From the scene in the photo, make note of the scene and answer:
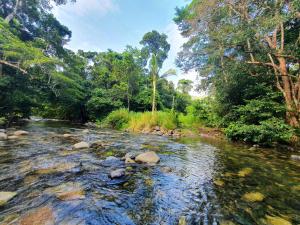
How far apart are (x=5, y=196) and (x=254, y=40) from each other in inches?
380

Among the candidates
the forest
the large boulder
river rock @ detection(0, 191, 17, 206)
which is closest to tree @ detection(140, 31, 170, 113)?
the forest

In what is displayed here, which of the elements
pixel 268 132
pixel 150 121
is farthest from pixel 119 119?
pixel 268 132

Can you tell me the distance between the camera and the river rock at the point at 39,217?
183 centimetres

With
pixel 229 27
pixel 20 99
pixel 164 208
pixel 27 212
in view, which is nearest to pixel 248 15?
pixel 229 27

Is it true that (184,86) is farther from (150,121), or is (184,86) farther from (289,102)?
(289,102)

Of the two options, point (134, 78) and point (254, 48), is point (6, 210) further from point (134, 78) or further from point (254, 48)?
point (134, 78)

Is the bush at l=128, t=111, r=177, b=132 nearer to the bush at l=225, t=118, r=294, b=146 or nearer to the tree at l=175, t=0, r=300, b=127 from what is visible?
the tree at l=175, t=0, r=300, b=127

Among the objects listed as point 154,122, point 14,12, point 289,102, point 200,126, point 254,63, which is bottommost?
point 200,126

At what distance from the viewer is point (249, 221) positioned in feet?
6.79

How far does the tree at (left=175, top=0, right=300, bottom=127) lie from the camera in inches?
279

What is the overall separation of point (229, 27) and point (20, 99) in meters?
11.2

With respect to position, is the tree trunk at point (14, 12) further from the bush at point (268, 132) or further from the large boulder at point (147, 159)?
the bush at point (268, 132)

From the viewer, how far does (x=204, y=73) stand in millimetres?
11891

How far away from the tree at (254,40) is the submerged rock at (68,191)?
7.11m
